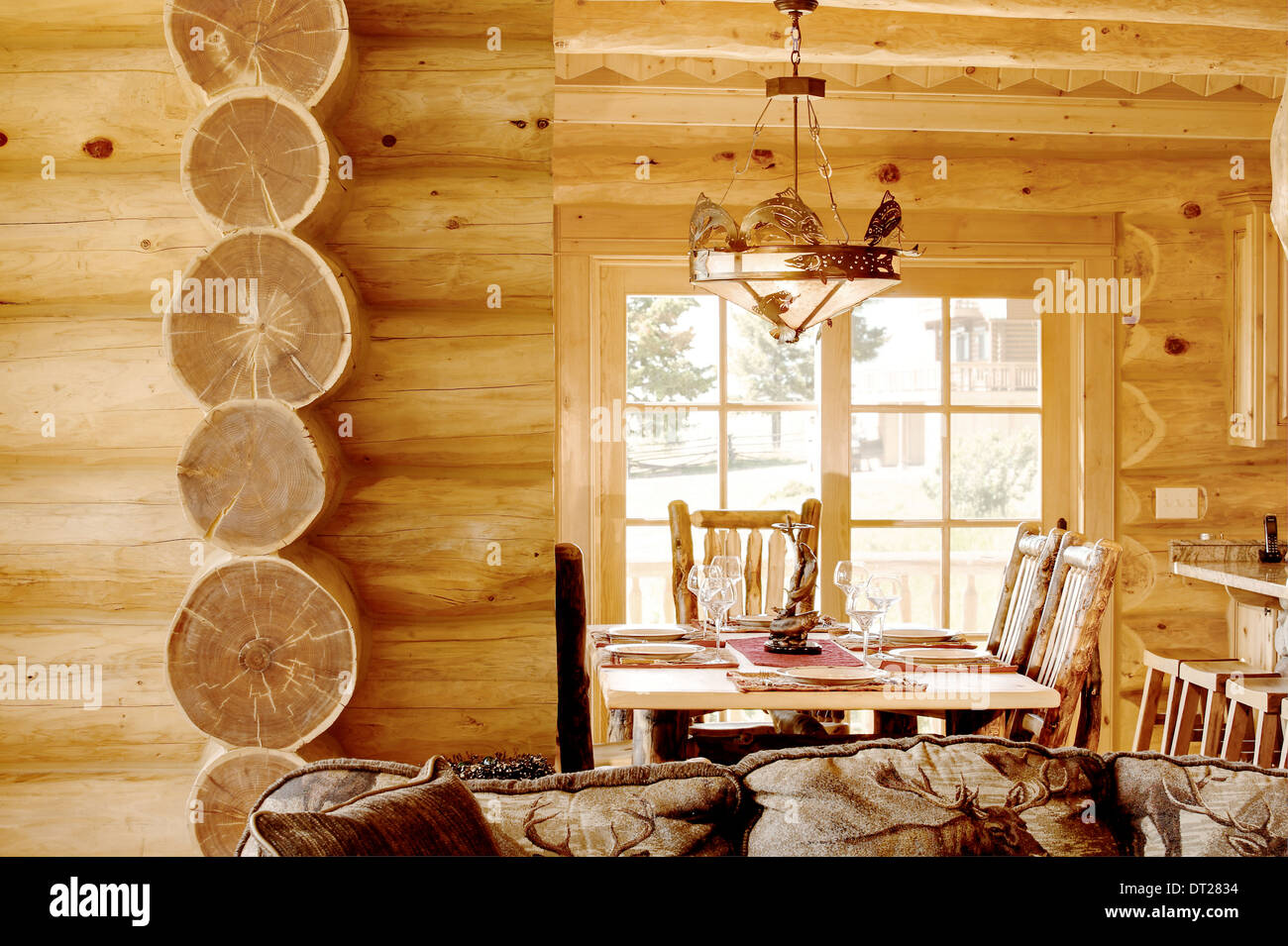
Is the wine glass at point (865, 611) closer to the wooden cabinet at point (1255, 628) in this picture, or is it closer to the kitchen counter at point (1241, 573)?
the kitchen counter at point (1241, 573)

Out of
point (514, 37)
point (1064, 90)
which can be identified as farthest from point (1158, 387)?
point (514, 37)

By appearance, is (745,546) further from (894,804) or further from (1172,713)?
(894,804)

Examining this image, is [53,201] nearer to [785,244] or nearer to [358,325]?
[358,325]

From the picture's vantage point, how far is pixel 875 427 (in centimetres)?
459

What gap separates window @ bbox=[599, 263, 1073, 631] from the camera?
4.53m

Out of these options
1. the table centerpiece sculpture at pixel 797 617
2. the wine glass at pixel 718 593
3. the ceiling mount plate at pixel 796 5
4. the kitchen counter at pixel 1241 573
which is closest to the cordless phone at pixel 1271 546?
the kitchen counter at pixel 1241 573

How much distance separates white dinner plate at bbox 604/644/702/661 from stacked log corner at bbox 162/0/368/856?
0.98 metres

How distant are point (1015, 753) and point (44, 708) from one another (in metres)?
1.99

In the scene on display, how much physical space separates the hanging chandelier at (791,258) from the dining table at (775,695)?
916 mm

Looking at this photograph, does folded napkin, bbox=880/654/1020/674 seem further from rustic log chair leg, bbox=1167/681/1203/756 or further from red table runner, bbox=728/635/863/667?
rustic log chair leg, bbox=1167/681/1203/756

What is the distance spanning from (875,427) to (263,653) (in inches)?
117
